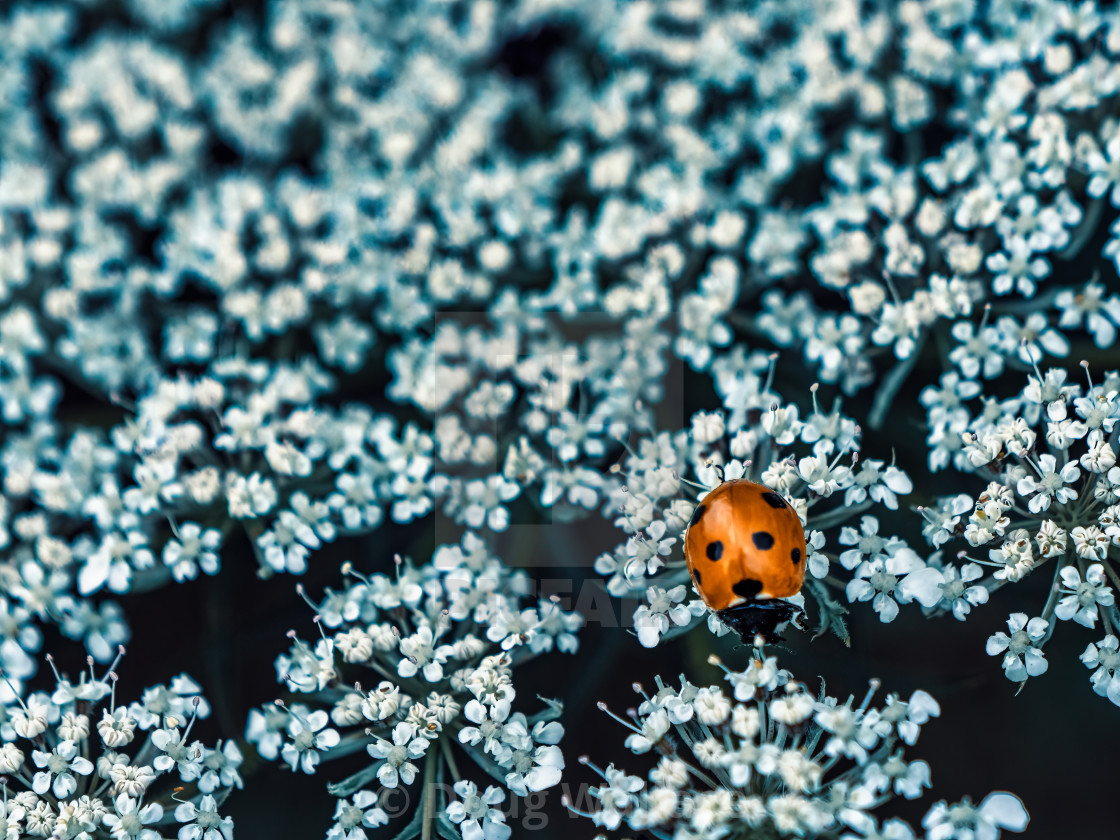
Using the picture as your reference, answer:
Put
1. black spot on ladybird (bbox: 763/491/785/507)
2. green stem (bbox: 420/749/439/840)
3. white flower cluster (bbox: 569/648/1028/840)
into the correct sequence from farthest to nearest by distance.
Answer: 1. green stem (bbox: 420/749/439/840)
2. black spot on ladybird (bbox: 763/491/785/507)
3. white flower cluster (bbox: 569/648/1028/840)

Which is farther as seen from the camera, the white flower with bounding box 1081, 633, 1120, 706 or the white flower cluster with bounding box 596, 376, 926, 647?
the white flower cluster with bounding box 596, 376, 926, 647

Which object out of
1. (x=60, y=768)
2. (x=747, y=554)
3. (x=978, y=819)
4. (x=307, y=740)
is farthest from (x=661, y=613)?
(x=60, y=768)

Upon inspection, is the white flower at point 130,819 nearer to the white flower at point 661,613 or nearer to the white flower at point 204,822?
the white flower at point 204,822

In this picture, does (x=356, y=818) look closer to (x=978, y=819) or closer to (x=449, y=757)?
(x=449, y=757)

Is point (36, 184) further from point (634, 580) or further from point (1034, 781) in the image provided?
point (1034, 781)

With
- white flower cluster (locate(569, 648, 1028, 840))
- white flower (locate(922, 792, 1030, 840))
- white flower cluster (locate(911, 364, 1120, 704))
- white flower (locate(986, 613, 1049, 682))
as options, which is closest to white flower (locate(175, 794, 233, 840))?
white flower cluster (locate(569, 648, 1028, 840))

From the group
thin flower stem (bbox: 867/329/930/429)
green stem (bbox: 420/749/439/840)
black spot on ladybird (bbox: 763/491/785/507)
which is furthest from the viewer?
thin flower stem (bbox: 867/329/930/429)

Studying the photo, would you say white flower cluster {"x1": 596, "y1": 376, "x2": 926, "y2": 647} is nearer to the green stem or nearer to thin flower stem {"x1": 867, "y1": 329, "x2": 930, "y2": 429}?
thin flower stem {"x1": 867, "y1": 329, "x2": 930, "y2": 429}

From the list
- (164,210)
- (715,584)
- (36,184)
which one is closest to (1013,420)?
(715,584)
